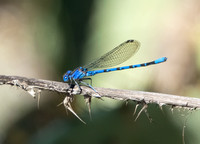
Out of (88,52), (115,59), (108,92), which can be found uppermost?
(88,52)

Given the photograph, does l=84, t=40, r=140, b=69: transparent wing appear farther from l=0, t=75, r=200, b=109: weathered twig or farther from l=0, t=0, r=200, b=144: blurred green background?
l=0, t=75, r=200, b=109: weathered twig

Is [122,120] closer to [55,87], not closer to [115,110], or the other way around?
[115,110]

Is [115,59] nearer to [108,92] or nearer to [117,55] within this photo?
[117,55]

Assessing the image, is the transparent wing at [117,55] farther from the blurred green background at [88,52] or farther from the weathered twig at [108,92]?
the weathered twig at [108,92]

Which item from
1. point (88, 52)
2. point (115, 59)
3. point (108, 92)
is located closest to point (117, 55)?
point (115, 59)

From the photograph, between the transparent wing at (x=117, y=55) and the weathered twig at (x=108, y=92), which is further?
the transparent wing at (x=117, y=55)

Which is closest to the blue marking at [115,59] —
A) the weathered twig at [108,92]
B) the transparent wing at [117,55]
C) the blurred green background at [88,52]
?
the transparent wing at [117,55]

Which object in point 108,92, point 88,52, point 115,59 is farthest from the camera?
point 88,52
